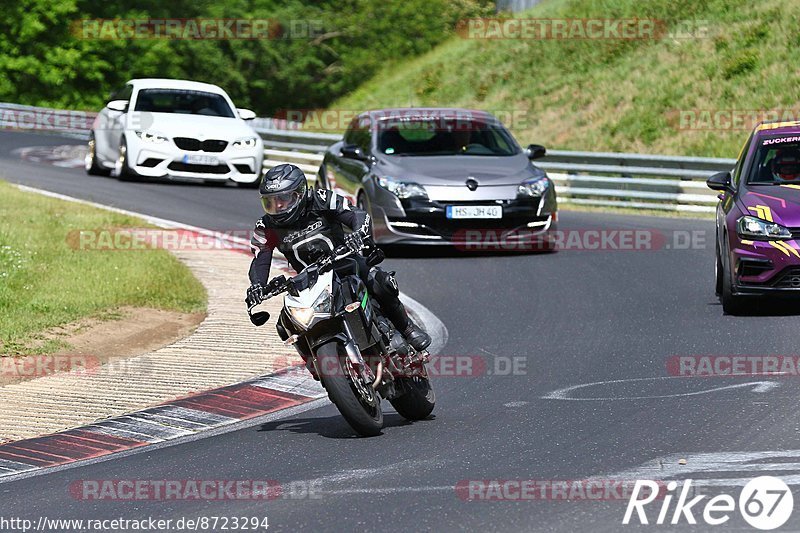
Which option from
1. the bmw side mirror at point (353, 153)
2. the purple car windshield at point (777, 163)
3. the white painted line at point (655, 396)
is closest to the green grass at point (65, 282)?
the bmw side mirror at point (353, 153)

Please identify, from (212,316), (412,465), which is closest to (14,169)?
(212,316)

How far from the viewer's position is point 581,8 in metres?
39.9

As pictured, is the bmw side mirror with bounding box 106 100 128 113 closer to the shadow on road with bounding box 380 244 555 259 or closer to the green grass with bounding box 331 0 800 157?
the shadow on road with bounding box 380 244 555 259

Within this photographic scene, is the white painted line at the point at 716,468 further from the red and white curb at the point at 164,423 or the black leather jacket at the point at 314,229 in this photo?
the red and white curb at the point at 164,423

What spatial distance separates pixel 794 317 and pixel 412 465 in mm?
5794

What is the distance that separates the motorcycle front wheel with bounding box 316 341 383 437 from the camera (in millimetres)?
7812

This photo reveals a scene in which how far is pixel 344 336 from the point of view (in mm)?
7922

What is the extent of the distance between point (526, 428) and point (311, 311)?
1457mm

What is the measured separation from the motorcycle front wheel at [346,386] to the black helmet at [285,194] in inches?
31.0

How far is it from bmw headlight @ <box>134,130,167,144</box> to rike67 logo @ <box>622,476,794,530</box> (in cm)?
1685

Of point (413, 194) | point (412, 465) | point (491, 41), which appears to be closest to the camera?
point (412, 465)

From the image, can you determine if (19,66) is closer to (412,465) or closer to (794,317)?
(794,317)

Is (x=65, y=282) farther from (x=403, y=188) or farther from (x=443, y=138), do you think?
(x=443, y=138)

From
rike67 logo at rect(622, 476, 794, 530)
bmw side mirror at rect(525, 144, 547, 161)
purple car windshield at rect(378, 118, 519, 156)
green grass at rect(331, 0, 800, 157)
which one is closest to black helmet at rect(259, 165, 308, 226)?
rike67 logo at rect(622, 476, 794, 530)
